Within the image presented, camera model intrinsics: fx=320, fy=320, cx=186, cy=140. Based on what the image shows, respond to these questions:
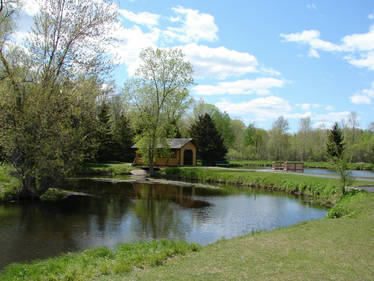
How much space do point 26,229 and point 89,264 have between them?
19.6 ft

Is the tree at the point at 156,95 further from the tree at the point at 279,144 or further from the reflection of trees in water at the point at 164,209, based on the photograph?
the tree at the point at 279,144

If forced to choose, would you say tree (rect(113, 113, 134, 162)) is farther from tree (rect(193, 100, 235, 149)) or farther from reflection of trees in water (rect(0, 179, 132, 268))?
reflection of trees in water (rect(0, 179, 132, 268))

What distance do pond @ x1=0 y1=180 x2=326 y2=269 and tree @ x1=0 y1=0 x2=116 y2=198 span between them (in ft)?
9.34

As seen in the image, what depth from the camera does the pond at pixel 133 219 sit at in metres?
10.5

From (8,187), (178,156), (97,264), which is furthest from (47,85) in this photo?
(178,156)

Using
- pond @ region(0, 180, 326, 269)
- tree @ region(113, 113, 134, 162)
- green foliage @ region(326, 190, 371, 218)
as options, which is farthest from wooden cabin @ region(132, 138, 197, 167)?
green foliage @ region(326, 190, 371, 218)

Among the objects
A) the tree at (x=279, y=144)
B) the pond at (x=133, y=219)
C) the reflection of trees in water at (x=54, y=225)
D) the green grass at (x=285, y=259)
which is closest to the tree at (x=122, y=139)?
the pond at (x=133, y=219)

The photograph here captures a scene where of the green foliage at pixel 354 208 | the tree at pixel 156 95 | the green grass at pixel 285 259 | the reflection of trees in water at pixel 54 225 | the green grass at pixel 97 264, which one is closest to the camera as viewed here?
the green grass at pixel 285 259

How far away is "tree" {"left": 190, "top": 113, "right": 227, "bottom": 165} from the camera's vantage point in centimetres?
4538

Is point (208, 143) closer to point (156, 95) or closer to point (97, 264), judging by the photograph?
point (156, 95)

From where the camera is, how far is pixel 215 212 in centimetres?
1597

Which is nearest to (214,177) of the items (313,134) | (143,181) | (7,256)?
(143,181)

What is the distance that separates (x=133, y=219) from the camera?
46.3 feet

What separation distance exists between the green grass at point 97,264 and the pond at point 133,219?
156 cm
